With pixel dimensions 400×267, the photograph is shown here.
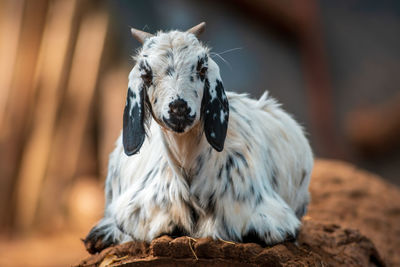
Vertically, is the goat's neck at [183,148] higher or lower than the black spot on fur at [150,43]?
lower

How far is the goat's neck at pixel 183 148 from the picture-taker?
434 cm

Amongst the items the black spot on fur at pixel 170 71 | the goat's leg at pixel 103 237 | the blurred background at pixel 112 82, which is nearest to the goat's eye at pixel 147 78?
the black spot on fur at pixel 170 71

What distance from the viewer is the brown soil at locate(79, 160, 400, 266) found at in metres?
4.21

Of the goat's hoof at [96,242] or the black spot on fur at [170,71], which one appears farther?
the goat's hoof at [96,242]

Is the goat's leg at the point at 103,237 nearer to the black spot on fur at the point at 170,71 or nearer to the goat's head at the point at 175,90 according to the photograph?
the goat's head at the point at 175,90

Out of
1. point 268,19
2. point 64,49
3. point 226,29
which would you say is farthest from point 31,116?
point 268,19

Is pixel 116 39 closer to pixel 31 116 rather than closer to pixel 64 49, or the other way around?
pixel 64 49

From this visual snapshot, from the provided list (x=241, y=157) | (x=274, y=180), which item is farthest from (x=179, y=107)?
(x=274, y=180)

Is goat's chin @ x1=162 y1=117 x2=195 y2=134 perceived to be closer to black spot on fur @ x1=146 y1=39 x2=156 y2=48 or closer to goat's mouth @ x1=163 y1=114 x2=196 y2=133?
goat's mouth @ x1=163 y1=114 x2=196 y2=133

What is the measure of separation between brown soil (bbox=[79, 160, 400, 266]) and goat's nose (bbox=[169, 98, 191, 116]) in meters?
1.06

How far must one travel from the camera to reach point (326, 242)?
17.7ft

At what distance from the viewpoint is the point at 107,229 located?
5051 millimetres

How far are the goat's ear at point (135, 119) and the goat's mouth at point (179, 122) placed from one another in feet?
1.18

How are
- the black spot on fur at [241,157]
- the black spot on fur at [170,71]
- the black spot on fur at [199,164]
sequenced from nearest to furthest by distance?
the black spot on fur at [170,71] < the black spot on fur at [199,164] < the black spot on fur at [241,157]
